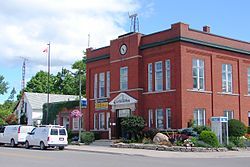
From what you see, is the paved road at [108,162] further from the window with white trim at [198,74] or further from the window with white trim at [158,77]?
the window with white trim at [158,77]

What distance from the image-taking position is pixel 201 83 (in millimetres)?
37531

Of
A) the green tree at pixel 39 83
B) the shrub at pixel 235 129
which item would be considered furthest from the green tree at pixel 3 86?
the shrub at pixel 235 129

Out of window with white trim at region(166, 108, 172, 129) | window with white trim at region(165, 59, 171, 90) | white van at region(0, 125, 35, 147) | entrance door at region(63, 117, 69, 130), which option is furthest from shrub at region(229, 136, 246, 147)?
entrance door at region(63, 117, 69, 130)

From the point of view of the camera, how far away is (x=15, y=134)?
37.2 metres

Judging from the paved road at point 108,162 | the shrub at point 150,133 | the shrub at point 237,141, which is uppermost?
the shrub at point 150,133

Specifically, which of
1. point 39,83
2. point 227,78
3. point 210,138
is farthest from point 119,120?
point 39,83

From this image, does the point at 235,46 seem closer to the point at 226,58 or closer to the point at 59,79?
the point at 226,58

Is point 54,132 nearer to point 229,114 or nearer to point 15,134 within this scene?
point 15,134

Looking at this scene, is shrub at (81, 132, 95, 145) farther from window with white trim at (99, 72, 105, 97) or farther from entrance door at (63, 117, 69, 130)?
entrance door at (63, 117, 69, 130)

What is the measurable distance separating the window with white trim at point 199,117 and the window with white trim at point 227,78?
3.91 meters

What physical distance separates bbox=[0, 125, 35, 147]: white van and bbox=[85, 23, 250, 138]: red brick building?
8.85 m

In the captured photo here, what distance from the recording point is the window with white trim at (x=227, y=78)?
1563 inches

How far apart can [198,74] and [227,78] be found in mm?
4214

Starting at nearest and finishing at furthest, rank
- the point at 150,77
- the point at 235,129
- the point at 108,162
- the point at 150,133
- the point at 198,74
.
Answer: the point at 108,162 → the point at 235,129 → the point at 150,133 → the point at 198,74 → the point at 150,77
